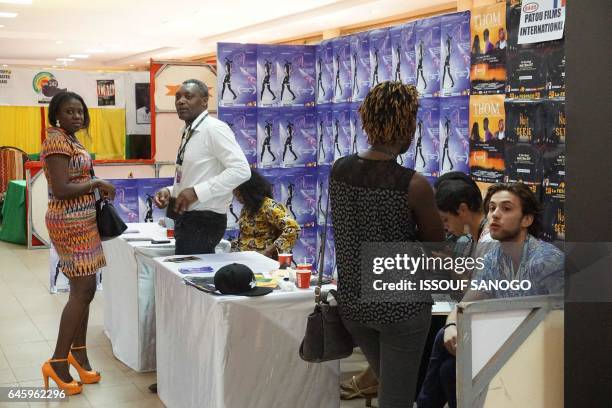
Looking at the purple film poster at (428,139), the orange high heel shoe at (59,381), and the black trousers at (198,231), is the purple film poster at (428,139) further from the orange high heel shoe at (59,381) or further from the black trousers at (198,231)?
the orange high heel shoe at (59,381)

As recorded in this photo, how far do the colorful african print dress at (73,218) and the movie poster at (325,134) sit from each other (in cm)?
278

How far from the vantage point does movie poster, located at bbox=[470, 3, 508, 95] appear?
4.48 metres

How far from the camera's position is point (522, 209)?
118 inches

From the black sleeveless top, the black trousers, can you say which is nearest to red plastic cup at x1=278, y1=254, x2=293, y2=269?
the black trousers

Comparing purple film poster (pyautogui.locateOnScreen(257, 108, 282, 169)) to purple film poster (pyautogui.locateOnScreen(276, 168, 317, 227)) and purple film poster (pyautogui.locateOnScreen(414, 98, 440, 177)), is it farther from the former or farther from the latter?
purple film poster (pyautogui.locateOnScreen(414, 98, 440, 177))

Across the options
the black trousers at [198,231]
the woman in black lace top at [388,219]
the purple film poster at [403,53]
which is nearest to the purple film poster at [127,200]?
the purple film poster at [403,53]

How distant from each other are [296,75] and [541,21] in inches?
106

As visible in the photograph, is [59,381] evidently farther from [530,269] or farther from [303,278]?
[530,269]

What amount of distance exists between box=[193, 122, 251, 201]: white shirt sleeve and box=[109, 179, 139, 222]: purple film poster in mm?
2879

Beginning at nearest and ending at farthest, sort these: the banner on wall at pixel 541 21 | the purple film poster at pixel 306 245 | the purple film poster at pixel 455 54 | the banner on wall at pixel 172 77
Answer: the banner on wall at pixel 541 21 → the purple film poster at pixel 455 54 → the purple film poster at pixel 306 245 → the banner on wall at pixel 172 77

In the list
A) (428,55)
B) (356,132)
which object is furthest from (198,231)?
(356,132)

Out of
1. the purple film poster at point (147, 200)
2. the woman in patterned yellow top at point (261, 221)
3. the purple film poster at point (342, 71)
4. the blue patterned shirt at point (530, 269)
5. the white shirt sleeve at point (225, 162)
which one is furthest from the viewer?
the purple film poster at point (147, 200)

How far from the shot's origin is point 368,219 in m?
2.32

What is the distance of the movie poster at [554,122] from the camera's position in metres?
4.04
